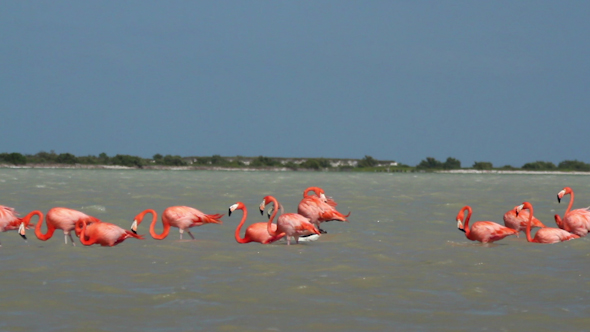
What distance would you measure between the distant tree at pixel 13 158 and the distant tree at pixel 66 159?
20.6 feet

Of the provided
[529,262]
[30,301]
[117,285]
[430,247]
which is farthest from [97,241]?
[529,262]

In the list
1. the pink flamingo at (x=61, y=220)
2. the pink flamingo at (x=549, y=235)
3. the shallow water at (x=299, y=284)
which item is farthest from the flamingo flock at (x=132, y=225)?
the pink flamingo at (x=549, y=235)

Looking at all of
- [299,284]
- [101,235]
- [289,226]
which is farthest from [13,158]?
[299,284]

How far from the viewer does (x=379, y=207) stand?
21.9 meters

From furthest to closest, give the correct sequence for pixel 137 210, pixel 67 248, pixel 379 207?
pixel 379 207 < pixel 137 210 < pixel 67 248

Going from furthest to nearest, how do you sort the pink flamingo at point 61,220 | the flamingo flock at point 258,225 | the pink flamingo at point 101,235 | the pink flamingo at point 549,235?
the pink flamingo at point 549,235
the pink flamingo at point 61,220
the flamingo flock at point 258,225
the pink flamingo at point 101,235

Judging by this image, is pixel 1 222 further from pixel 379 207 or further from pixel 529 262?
pixel 379 207

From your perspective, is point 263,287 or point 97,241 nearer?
point 263,287

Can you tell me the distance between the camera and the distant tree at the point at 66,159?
4759 inches

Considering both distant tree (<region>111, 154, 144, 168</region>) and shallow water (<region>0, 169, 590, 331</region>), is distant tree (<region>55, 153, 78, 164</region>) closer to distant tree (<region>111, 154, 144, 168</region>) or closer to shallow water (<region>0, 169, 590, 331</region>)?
distant tree (<region>111, 154, 144, 168</region>)

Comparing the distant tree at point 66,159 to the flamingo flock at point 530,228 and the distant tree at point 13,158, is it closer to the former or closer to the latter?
the distant tree at point 13,158

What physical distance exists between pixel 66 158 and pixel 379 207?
109 m

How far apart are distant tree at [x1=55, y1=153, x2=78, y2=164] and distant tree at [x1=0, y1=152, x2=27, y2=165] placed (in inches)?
248

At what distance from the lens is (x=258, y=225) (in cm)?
1301
